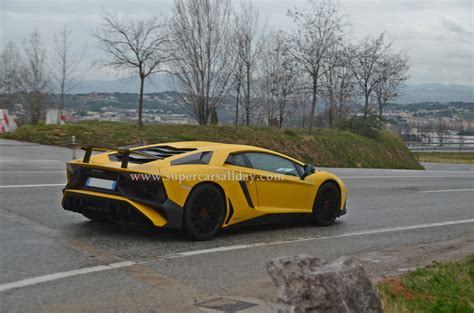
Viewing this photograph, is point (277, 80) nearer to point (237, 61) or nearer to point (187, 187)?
point (237, 61)

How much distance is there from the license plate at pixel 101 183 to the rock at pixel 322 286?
3.62m

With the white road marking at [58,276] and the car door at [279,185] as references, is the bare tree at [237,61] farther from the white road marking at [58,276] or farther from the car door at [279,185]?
the white road marking at [58,276]

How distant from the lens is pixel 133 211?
7.15 m

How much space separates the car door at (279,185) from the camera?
8375mm

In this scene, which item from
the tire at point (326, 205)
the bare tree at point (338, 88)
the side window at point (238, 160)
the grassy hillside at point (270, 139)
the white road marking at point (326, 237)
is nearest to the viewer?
the white road marking at point (326, 237)

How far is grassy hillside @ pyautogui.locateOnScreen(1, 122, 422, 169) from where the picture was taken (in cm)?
2353

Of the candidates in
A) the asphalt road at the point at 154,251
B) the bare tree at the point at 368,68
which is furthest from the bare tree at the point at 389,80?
the asphalt road at the point at 154,251

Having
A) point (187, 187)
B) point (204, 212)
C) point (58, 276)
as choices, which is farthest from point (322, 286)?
point (204, 212)

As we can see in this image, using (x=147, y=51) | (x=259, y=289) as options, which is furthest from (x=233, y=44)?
(x=259, y=289)

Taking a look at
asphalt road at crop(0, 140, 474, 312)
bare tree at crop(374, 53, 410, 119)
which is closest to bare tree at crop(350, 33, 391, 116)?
bare tree at crop(374, 53, 410, 119)

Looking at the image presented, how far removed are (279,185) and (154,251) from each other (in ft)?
7.65

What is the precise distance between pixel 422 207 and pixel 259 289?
319 inches

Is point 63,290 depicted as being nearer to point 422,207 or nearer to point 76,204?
point 76,204

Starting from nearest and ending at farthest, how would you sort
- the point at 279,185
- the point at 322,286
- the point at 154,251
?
the point at 322,286
the point at 154,251
the point at 279,185
